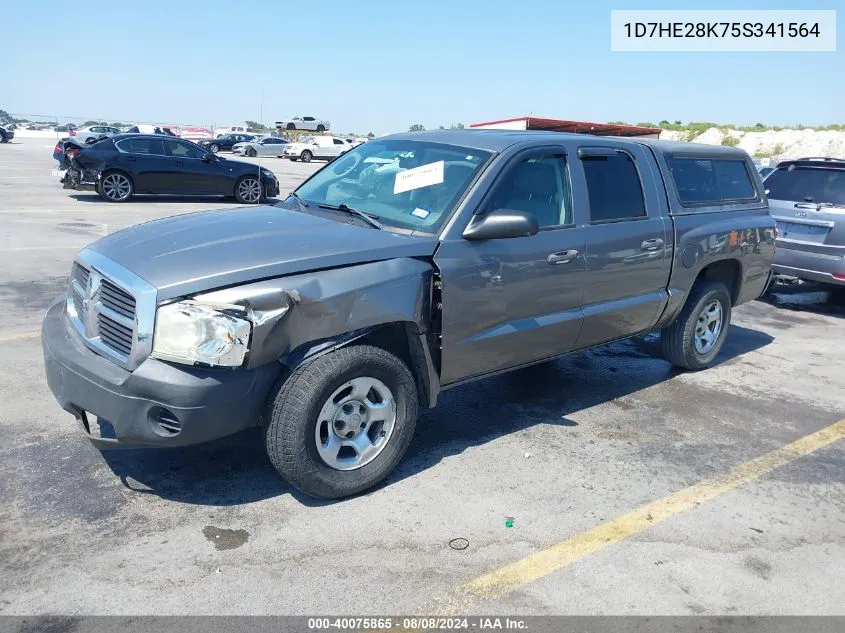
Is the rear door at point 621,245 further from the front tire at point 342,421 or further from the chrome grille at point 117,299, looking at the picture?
the chrome grille at point 117,299

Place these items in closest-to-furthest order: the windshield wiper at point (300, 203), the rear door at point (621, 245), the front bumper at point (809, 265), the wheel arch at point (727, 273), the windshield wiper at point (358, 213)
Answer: the windshield wiper at point (358, 213) → the windshield wiper at point (300, 203) → the rear door at point (621, 245) → the wheel arch at point (727, 273) → the front bumper at point (809, 265)

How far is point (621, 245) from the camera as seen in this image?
4.98 m

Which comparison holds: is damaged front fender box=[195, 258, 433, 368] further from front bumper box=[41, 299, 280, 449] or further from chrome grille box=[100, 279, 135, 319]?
chrome grille box=[100, 279, 135, 319]

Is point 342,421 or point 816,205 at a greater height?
point 816,205

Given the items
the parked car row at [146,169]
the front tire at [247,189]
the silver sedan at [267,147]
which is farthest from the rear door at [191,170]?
the silver sedan at [267,147]

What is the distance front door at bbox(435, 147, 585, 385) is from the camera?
13.3 feet

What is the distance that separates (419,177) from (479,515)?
6.62 feet

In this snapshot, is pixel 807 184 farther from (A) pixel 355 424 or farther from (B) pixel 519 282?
(A) pixel 355 424

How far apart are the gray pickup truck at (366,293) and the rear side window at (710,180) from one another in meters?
0.13

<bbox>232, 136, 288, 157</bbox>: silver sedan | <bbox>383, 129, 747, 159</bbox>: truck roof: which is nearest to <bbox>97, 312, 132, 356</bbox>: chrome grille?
<bbox>383, 129, 747, 159</bbox>: truck roof

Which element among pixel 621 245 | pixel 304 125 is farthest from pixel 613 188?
pixel 304 125

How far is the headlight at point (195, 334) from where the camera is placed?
325 cm

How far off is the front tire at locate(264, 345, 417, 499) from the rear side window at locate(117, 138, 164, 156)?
47.1 feet

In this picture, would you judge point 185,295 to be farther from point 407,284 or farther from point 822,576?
point 822,576
